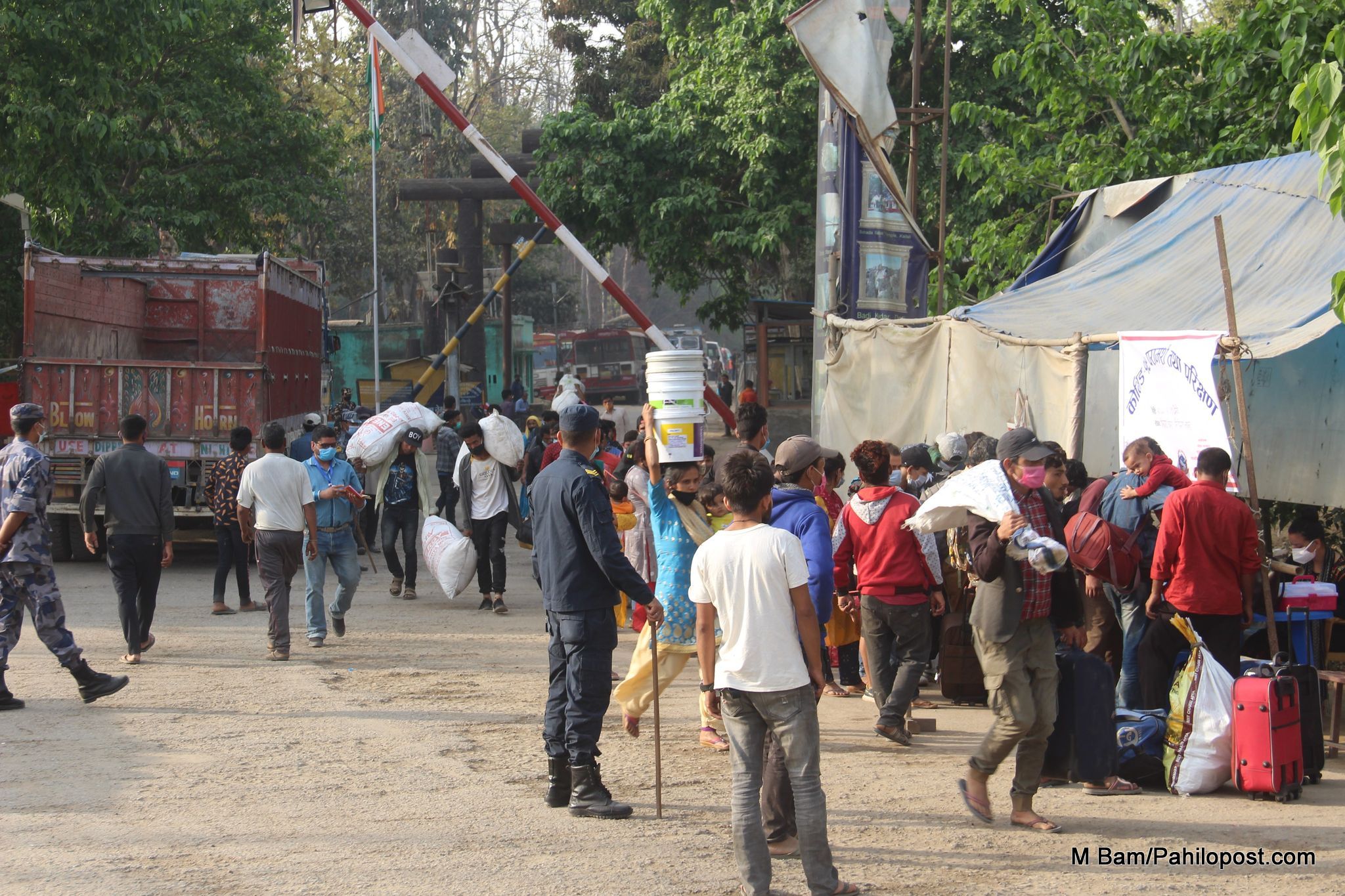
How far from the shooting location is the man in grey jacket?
29.8 ft

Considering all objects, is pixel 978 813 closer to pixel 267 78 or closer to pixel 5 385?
pixel 5 385

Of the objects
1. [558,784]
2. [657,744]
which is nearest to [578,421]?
[657,744]

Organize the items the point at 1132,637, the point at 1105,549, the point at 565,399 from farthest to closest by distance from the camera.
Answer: the point at 565,399, the point at 1132,637, the point at 1105,549

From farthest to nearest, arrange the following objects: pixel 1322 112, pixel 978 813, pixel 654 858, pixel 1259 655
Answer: pixel 1259 655 < pixel 978 813 < pixel 654 858 < pixel 1322 112

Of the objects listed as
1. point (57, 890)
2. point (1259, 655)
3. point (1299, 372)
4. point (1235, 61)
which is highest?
point (1235, 61)

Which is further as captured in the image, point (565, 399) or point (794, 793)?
point (565, 399)

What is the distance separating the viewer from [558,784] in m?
6.09

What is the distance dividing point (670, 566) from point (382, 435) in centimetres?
→ 646

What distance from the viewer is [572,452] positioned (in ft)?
19.7

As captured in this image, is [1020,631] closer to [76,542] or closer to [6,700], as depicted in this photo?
[6,700]

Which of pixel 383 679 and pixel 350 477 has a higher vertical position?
pixel 350 477

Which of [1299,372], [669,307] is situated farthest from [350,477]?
[669,307]

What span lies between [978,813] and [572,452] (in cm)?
244

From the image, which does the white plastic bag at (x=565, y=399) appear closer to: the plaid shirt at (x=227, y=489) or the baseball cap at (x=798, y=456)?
the plaid shirt at (x=227, y=489)
